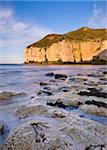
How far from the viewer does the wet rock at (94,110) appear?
763cm

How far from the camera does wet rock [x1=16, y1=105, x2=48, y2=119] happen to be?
7.17 metres

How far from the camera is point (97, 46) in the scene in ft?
250

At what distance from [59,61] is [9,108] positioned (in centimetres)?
7237

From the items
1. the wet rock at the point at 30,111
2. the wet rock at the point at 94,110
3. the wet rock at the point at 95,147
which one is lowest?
the wet rock at the point at 94,110

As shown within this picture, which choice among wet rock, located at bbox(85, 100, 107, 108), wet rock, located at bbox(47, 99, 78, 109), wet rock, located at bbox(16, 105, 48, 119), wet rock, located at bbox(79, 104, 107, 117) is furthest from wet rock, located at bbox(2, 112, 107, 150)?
wet rock, located at bbox(85, 100, 107, 108)

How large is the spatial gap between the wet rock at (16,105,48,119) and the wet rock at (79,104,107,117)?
1210 mm

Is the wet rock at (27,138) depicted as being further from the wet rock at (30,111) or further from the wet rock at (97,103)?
the wet rock at (97,103)

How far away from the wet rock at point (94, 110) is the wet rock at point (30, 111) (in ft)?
3.97

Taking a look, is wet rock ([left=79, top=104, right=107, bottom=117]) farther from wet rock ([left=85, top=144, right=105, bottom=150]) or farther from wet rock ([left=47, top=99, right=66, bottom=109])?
wet rock ([left=85, top=144, right=105, bottom=150])

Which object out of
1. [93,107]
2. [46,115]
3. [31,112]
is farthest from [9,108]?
[93,107]

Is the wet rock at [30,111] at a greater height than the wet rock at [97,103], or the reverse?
the wet rock at [30,111]

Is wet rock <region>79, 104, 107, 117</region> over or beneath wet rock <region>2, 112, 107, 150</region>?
beneath

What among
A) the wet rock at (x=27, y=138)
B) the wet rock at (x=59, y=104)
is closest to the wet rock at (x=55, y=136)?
the wet rock at (x=27, y=138)

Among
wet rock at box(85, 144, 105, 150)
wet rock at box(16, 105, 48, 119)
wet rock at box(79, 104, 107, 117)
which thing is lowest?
wet rock at box(79, 104, 107, 117)
